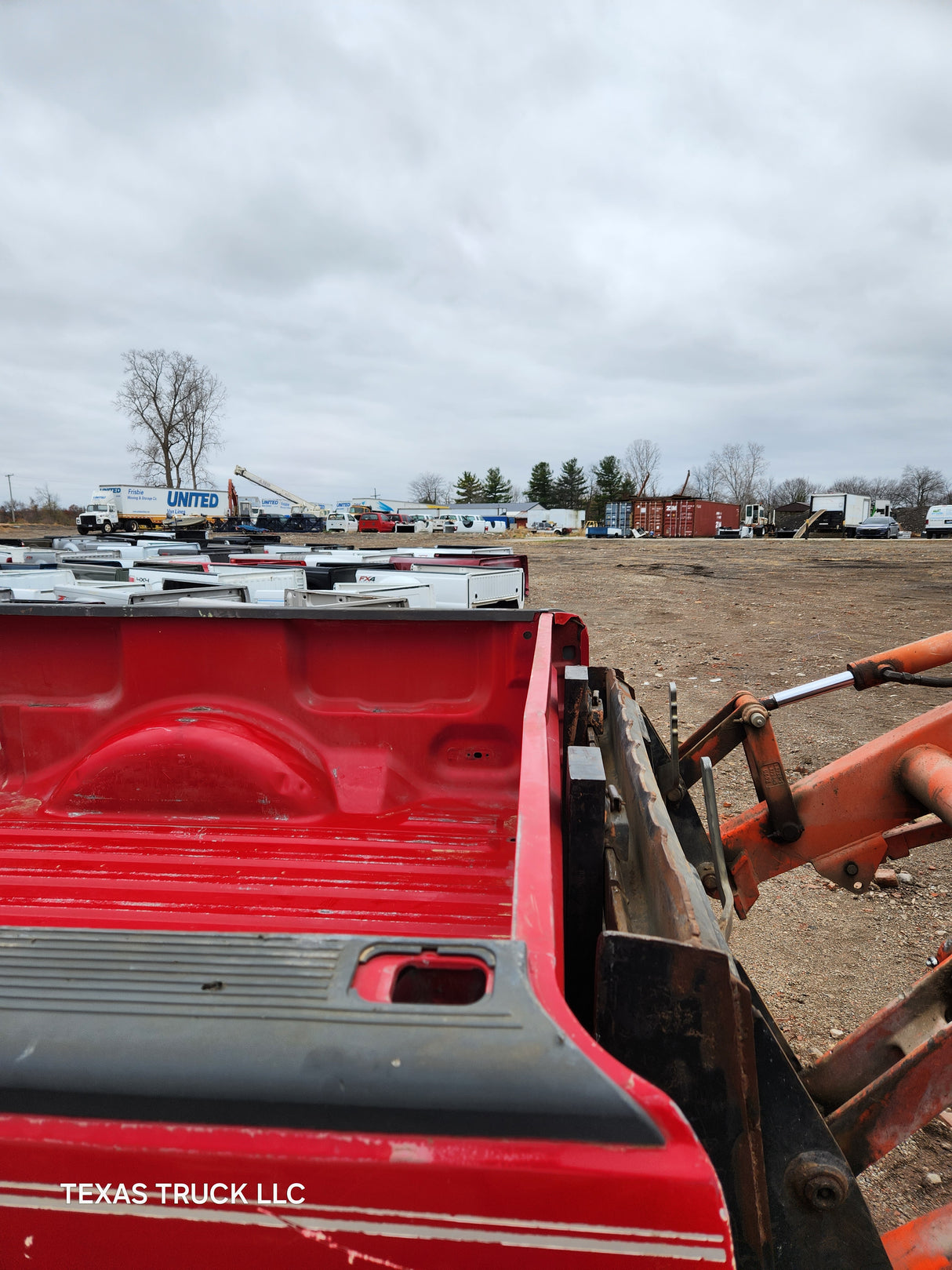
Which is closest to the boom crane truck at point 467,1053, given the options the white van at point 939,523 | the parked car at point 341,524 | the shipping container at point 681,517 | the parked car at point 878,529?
the parked car at point 878,529

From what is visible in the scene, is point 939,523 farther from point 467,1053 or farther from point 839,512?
point 467,1053

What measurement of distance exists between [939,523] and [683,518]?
55.4 feet

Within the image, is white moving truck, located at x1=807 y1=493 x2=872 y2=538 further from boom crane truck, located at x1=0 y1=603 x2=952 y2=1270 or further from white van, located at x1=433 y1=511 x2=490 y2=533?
boom crane truck, located at x1=0 y1=603 x2=952 y2=1270

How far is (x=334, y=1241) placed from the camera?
2.46 ft

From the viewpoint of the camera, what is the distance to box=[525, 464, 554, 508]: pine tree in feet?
337

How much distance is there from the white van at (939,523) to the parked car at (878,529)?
1.76m

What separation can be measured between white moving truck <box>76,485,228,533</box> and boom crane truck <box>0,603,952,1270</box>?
52.7 metres

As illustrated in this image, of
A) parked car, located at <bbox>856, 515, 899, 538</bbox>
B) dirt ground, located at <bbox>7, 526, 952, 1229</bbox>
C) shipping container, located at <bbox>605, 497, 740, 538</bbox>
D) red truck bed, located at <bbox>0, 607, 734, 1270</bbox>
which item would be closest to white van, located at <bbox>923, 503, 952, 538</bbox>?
parked car, located at <bbox>856, 515, 899, 538</bbox>

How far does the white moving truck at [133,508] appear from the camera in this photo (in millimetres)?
50188

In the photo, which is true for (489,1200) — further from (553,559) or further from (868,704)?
(553,559)

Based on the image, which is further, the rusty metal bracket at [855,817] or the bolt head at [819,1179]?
the rusty metal bracket at [855,817]

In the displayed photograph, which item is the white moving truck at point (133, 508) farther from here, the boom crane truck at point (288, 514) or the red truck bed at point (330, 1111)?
the red truck bed at point (330, 1111)

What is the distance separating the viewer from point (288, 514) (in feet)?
221

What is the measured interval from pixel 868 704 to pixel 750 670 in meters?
1.89
